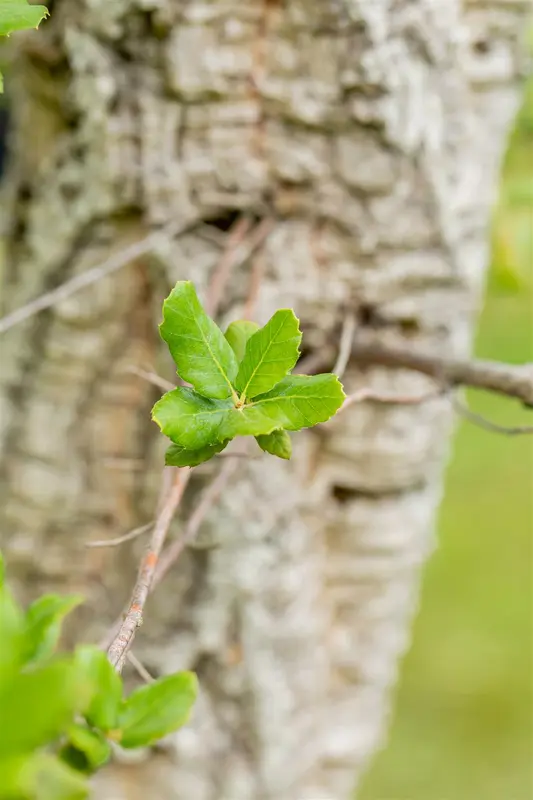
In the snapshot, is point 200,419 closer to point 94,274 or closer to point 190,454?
point 190,454

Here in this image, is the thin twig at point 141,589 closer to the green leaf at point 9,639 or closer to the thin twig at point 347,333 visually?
the green leaf at point 9,639

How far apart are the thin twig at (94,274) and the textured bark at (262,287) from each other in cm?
1

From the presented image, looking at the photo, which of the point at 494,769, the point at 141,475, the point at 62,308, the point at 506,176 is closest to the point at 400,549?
the point at 141,475

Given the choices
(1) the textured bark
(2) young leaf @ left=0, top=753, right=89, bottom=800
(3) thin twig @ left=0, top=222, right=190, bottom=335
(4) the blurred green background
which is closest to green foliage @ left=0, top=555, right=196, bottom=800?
(2) young leaf @ left=0, top=753, right=89, bottom=800

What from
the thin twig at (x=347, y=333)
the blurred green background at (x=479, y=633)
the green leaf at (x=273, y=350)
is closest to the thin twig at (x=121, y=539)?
the green leaf at (x=273, y=350)

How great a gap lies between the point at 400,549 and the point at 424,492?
5cm

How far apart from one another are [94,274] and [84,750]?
0.36 m

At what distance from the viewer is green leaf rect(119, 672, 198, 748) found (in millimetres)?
219

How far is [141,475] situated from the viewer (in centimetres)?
66

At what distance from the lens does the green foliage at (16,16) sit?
261mm

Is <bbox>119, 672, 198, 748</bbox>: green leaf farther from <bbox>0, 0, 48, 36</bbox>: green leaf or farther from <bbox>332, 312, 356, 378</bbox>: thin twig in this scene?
<bbox>332, 312, 356, 378</bbox>: thin twig

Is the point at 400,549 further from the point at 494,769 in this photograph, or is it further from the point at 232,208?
the point at 494,769

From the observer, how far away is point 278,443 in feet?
0.93

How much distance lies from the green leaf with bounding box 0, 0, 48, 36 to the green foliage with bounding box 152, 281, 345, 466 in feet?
0.31
